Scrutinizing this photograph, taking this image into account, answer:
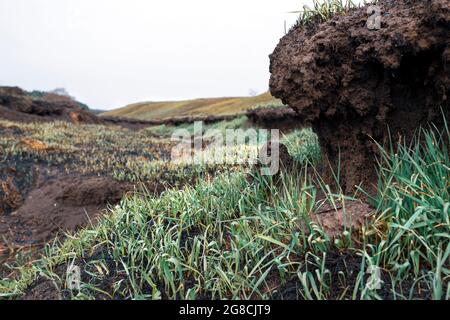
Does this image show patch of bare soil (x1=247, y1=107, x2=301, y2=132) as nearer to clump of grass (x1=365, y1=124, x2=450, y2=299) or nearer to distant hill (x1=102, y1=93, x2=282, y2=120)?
distant hill (x1=102, y1=93, x2=282, y2=120)

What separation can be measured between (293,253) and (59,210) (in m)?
5.70

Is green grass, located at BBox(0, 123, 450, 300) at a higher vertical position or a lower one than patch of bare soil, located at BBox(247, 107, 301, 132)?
lower

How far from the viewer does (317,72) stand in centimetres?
336

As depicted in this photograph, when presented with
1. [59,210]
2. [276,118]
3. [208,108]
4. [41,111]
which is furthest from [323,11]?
[208,108]

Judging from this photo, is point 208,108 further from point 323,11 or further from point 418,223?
point 418,223

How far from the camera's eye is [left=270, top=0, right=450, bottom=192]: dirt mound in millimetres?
2946

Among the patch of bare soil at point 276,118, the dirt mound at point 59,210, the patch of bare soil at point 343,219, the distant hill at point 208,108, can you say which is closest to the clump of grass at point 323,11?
the patch of bare soil at point 343,219

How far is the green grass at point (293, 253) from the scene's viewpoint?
8.10 feet

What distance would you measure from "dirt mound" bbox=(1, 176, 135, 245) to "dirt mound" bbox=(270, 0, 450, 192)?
432 cm

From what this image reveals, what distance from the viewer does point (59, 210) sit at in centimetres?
760

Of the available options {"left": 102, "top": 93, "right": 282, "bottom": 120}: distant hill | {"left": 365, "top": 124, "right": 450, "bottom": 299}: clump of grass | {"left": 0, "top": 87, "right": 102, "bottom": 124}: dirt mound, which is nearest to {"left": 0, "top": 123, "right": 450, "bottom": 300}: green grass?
{"left": 365, "top": 124, "right": 450, "bottom": 299}: clump of grass

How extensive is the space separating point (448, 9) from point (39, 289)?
3208 millimetres

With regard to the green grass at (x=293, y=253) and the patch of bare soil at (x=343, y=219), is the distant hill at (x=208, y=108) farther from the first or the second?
the patch of bare soil at (x=343, y=219)
